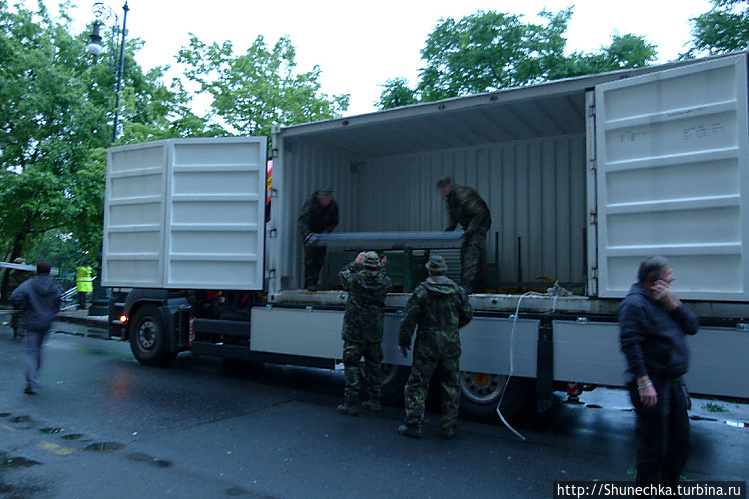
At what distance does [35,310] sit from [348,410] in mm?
3977

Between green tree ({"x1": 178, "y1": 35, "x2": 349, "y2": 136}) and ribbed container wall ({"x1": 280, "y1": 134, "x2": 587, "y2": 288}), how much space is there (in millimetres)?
7566

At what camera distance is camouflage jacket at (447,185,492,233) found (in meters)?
7.32

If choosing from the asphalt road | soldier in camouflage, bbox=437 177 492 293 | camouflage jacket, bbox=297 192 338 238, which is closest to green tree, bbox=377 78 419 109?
camouflage jacket, bbox=297 192 338 238

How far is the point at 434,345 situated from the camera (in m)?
5.30

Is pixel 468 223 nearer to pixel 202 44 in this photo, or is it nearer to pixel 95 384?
pixel 95 384

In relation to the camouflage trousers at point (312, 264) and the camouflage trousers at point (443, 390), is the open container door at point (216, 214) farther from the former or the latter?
the camouflage trousers at point (443, 390)

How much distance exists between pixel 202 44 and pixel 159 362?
1134 cm

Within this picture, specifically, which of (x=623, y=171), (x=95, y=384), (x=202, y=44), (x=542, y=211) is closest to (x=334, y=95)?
(x=202, y=44)

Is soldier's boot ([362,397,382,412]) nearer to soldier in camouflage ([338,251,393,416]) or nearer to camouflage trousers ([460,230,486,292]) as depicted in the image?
soldier in camouflage ([338,251,393,416])

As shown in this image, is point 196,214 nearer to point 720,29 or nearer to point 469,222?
point 469,222

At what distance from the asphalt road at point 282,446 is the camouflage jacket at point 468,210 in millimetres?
2384

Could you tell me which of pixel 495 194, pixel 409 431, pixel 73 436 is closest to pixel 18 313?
pixel 73 436

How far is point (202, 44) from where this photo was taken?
1700cm

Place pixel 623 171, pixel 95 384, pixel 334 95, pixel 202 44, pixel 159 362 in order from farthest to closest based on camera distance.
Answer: pixel 334 95, pixel 202 44, pixel 159 362, pixel 95 384, pixel 623 171
